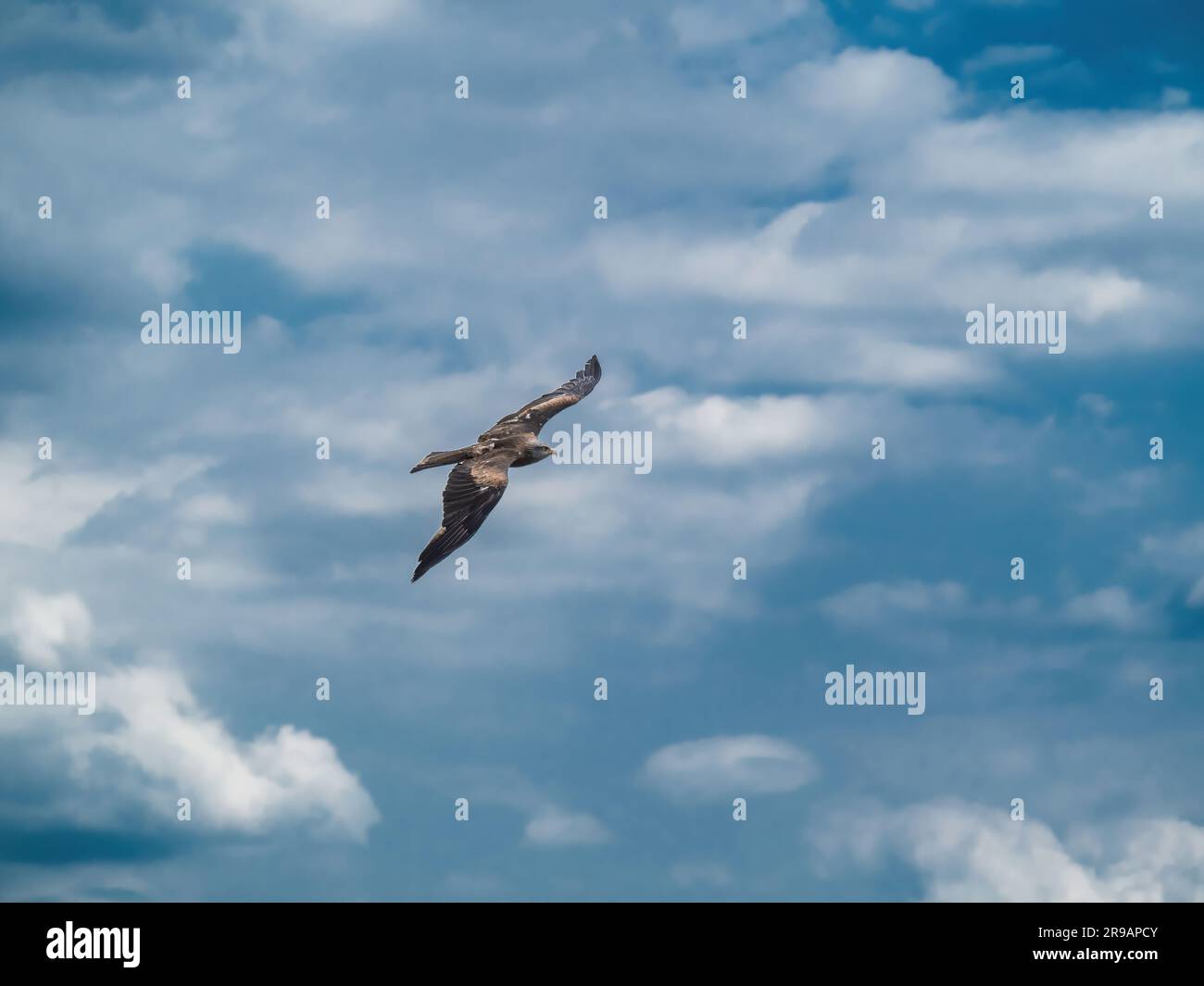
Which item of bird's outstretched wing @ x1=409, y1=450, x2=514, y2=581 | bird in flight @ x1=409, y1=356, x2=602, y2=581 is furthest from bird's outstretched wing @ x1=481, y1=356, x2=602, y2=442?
bird's outstretched wing @ x1=409, y1=450, x2=514, y2=581

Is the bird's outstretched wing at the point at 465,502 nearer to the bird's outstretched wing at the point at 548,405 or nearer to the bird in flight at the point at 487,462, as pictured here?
the bird in flight at the point at 487,462

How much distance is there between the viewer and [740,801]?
164 ft

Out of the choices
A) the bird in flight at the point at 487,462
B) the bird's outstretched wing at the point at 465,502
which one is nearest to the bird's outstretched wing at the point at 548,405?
the bird in flight at the point at 487,462

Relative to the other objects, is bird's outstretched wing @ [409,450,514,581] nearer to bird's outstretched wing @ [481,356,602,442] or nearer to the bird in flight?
the bird in flight

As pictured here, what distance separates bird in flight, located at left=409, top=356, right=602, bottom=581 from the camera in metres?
36.4

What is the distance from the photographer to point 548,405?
157 feet

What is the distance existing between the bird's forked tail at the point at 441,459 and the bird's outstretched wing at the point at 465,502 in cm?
65

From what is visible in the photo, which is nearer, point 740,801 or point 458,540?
point 458,540

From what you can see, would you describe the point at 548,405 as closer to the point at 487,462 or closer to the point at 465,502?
the point at 487,462

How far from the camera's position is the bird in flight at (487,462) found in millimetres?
36406
